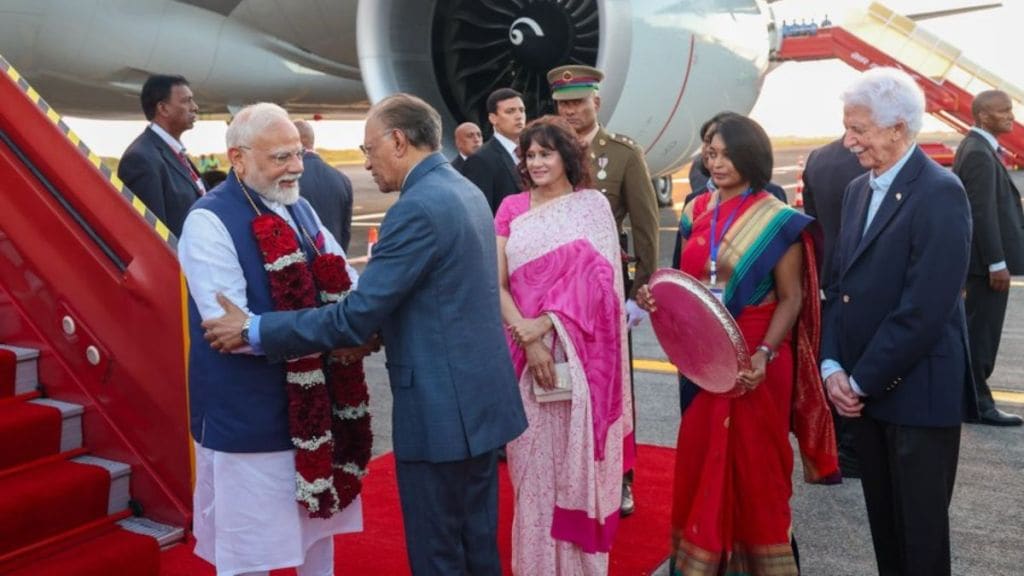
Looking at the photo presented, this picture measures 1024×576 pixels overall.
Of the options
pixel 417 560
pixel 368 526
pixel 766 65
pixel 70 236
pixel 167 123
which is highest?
pixel 766 65

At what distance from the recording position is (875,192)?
7.55 feet

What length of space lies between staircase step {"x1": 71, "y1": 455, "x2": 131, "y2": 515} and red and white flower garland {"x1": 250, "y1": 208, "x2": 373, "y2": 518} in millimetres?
1014

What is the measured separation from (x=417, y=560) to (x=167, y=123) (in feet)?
8.10

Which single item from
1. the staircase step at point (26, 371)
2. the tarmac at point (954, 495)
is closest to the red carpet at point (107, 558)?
the staircase step at point (26, 371)

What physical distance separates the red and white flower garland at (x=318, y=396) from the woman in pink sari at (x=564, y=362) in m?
0.51

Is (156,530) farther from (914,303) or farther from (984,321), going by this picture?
(984,321)

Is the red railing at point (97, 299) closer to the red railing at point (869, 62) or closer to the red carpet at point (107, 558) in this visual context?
the red carpet at point (107, 558)

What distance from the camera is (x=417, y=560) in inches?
82.4

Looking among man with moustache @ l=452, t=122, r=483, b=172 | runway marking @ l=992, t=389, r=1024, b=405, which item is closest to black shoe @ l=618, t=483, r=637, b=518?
runway marking @ l=992, t=389, r=1024, b=405

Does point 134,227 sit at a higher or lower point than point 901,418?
higher

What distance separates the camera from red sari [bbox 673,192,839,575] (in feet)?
8.36

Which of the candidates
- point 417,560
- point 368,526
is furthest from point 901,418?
point 368,526

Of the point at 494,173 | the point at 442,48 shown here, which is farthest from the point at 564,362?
the point at 442,48

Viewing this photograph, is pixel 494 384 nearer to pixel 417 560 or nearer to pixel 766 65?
pixel 417 560
